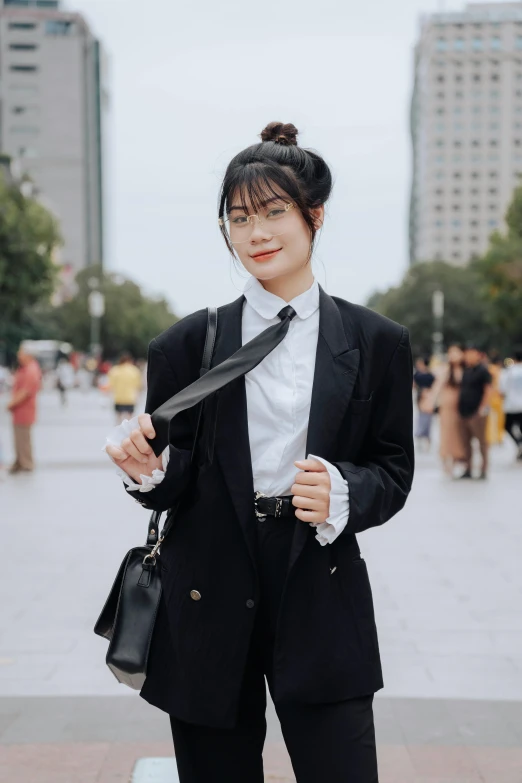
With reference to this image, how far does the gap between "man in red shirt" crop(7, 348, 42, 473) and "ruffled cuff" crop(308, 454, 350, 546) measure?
42.2 ft

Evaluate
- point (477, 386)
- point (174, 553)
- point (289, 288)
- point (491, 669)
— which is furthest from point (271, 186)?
point (477, 386)

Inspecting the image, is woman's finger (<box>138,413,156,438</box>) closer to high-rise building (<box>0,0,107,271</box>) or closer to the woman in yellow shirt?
the woman in yellow shirt

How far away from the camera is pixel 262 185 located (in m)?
2.43

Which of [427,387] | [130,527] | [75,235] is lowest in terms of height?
[75,235]

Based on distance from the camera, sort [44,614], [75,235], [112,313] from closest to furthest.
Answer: [44,614]
[112,313]
[75,235]

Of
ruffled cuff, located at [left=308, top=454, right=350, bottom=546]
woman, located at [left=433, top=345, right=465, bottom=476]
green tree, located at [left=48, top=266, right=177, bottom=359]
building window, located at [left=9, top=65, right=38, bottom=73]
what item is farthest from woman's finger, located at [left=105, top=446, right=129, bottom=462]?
building window, located at [left=9, top=65, right=38, bottom=73]

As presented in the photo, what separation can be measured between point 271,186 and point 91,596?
5.04 metres

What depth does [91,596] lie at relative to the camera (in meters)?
7.06

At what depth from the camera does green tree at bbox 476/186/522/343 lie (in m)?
50.2

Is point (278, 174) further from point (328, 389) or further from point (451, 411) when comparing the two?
point (451, 411)

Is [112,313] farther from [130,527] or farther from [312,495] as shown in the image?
[312,495]

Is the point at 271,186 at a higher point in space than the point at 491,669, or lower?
higher

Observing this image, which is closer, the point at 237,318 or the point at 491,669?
the point at 237,318

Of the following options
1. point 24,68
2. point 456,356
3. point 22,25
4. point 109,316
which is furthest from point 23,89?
point 456,356
